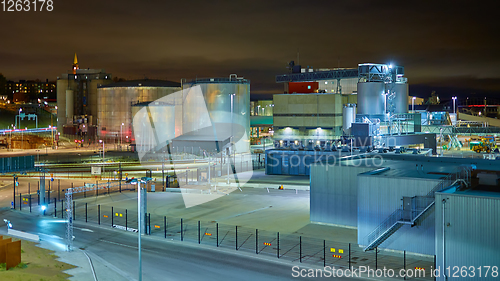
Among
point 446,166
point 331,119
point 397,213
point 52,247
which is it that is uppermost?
point 331,119

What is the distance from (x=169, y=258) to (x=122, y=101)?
9331cm

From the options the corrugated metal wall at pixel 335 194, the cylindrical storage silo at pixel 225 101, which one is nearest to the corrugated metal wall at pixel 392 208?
the corrugated metal wall at pixel 335 194

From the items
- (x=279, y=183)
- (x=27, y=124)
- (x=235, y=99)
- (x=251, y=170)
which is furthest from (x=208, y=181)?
(x=27, y=124)

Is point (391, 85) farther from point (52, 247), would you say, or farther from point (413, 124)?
point (52, 247)

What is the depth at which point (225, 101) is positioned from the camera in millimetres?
82000

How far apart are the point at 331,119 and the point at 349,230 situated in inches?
2140

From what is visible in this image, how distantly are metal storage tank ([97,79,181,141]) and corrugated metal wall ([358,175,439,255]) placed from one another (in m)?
90.8

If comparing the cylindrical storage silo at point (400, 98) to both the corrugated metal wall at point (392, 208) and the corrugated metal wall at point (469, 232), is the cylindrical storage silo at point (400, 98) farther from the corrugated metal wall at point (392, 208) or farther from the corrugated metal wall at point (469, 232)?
the corrugated metal wall at point (469, 232)

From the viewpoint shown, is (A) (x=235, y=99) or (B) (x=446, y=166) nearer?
(B) (x=446, y=166)

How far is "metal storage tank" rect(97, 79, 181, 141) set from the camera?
113125 mm

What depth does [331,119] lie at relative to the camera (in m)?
84.6

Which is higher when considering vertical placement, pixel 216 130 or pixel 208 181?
pixel 216 130

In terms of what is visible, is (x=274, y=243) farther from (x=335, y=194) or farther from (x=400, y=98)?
(x=400, y=98)

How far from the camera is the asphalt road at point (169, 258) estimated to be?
2295 cm
